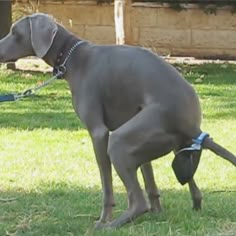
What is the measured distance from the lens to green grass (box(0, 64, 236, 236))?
229 inches

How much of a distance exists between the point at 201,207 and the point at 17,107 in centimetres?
627

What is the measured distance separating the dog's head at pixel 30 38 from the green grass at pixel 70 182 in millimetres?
1195

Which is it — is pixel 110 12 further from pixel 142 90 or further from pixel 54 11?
pixel 142 90

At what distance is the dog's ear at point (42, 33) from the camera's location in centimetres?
597

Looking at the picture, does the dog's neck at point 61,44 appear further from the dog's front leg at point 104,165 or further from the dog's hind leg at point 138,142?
the dog's hind leg at point 138,142

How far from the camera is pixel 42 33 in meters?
6.00

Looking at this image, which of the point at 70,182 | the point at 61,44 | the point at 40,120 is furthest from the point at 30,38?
the point at 40,120

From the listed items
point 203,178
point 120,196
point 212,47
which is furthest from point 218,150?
point 212,47

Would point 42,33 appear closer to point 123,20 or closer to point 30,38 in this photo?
point 30,38

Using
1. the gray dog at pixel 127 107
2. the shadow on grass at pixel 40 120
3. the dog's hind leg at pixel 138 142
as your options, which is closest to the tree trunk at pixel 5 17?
the shadow on grass at pixel 40 120

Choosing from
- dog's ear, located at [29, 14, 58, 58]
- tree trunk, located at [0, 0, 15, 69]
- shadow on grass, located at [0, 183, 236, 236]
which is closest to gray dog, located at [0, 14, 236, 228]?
dog's ear, located at [29, 14, 58, 58]

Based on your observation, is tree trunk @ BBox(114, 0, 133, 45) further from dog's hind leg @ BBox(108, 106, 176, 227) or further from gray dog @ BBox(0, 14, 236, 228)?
dog's hind leg @ BBox(108, 106, 176, 227)

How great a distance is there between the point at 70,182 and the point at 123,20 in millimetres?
9669

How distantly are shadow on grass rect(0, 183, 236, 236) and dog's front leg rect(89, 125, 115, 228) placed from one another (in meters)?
0.14
